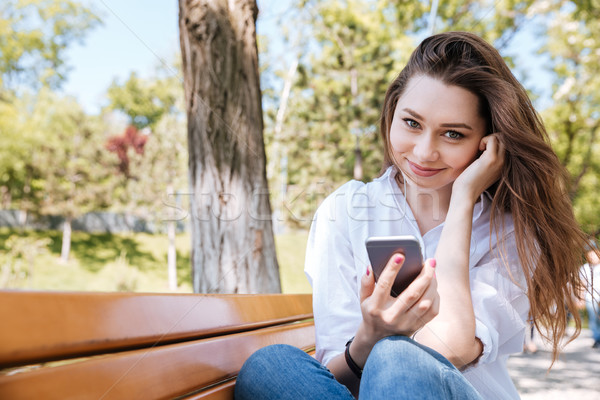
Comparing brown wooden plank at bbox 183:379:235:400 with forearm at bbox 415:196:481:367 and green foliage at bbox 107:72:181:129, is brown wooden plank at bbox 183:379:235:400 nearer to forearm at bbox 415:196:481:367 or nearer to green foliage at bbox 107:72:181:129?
forearm at bbox 415:196:481:367

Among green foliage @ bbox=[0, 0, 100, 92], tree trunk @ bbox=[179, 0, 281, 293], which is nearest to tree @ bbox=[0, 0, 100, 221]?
green foliage @ bbox=[0, 0, 100, 92]

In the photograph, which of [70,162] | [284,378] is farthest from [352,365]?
[70,162]

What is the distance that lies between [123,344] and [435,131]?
→ 1.12 metres

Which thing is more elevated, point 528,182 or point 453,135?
point 453,135

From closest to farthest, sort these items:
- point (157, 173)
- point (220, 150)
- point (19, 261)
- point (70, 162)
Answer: point (220, 150) < point (19, 261) < point (157, 173) < point (70, 162)

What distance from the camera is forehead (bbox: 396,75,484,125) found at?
155 centimetres

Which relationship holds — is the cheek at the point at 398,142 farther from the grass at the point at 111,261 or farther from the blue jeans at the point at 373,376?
the grass at the point at 111,261

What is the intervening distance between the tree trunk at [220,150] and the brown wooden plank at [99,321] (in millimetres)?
1645

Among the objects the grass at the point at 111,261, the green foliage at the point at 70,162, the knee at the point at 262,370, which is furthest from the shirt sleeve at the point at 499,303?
the green foliage at the point at 70,162

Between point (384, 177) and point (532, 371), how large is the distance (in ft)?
13.9

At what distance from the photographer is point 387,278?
3.59 feet

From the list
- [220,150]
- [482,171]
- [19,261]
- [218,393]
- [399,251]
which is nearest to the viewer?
[399,251]

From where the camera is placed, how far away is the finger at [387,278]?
107 centimetres

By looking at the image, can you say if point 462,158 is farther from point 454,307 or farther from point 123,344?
point 123,344
